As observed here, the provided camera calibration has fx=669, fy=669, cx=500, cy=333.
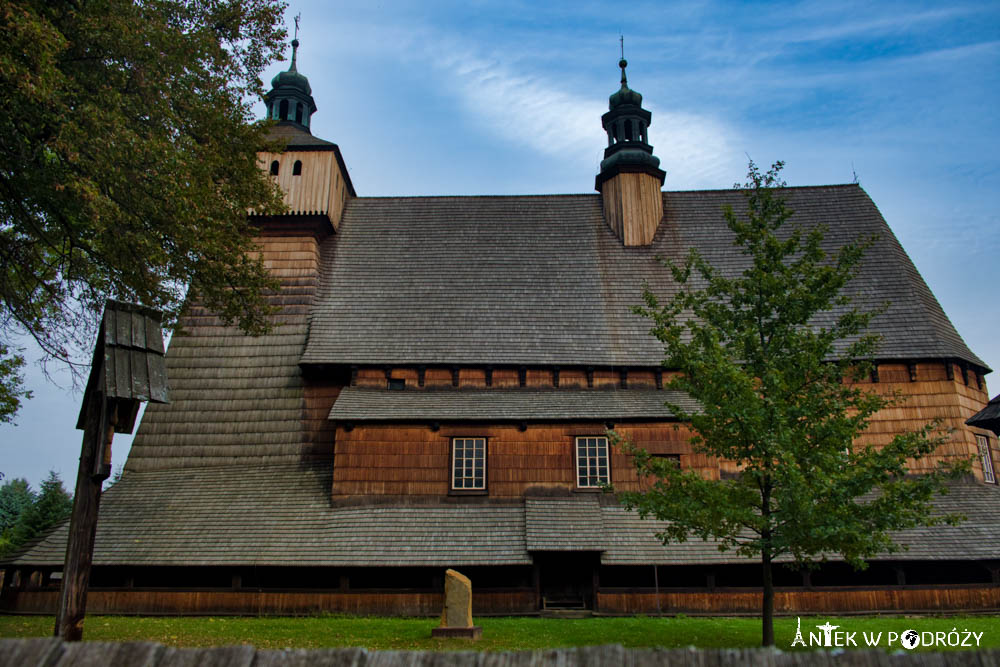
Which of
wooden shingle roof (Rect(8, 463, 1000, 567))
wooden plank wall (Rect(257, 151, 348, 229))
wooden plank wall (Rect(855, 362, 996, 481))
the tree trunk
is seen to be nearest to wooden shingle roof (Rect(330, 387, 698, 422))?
wooden shingle roof (Rect(8, 463, 1000, 567))

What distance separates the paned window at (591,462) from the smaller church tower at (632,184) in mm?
8275

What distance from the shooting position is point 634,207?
23625mm

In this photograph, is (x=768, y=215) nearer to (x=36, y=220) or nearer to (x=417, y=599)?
(x=417, y=599)

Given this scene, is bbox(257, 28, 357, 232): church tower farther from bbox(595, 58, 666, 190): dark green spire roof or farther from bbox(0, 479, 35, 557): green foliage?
bbox(0, 479, 35, 557): green foliage

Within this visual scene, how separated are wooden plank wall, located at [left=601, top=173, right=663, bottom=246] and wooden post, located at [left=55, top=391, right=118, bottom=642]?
18010 millimetres

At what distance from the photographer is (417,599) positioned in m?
15.8

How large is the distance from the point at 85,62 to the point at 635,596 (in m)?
15.5

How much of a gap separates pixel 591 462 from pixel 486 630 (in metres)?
5.72

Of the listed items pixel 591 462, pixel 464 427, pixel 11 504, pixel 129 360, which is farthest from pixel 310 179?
pixel 11 504

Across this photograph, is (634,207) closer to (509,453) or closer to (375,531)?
(509,453)

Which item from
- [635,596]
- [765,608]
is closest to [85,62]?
[765,608]

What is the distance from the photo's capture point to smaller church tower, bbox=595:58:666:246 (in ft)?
76.9

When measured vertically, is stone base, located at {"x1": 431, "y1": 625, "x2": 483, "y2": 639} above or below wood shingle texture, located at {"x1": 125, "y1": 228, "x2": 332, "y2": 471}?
below

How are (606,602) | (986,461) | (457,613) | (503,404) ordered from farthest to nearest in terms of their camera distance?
1. (986,461)
2. (503,404)
3. (606,602)
4. (457,613)
